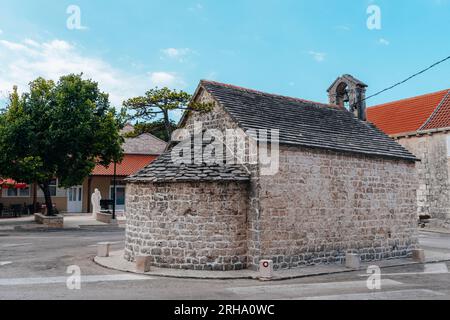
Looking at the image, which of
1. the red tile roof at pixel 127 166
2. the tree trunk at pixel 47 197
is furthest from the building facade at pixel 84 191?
the tree trunk at pixel 47 197

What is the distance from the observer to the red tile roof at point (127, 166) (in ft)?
114

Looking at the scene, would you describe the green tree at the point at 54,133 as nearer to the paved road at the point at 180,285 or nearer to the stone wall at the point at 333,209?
the paved road at the point at 180,285

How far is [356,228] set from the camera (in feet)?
47.4

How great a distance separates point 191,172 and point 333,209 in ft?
17.9

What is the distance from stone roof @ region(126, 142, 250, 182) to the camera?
12109 millimetres

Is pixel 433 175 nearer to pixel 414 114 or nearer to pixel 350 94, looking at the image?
pixel 414 114

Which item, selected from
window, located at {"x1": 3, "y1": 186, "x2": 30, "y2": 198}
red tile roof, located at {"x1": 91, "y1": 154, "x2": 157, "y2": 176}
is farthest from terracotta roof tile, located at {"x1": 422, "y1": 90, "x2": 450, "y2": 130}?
window, located at {"x1": 3, "y1": 186, "x2": 30, "y2": 198}

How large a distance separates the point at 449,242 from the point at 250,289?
1616 cm

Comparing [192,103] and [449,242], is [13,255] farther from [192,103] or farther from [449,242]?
[449,242]

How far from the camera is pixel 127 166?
119 ft

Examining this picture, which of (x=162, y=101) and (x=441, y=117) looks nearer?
(x=162, y=101)

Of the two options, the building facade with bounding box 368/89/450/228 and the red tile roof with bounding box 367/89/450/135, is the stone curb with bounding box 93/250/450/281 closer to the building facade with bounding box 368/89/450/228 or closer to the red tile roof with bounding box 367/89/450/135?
the building facade with bounding box 368/89/450/228

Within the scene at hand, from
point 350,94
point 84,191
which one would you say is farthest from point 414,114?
point 84,191
